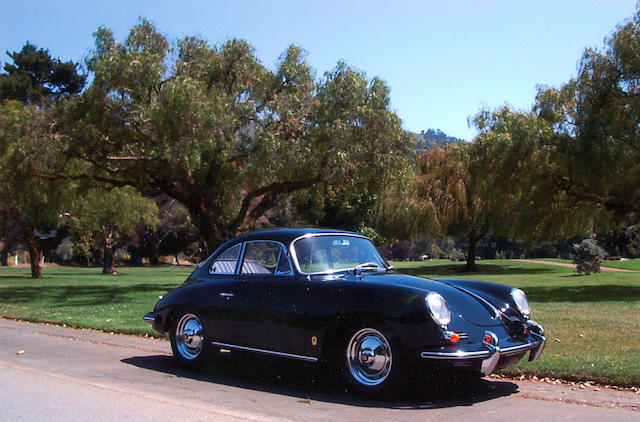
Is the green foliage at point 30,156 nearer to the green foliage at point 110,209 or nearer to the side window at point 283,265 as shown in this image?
the green foliage at point 110,209

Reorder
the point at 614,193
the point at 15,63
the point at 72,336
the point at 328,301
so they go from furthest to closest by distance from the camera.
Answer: the point at 15,63
the point at 614,193
the point at 72,336
the point at 328,301

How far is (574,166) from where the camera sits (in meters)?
20.2

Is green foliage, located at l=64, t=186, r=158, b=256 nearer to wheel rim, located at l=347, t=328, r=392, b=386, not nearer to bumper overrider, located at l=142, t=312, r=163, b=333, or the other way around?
bumper overrider, located at l=142, t=312, r=163, b=333

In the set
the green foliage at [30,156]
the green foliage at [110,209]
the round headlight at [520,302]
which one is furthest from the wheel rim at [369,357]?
the green foliage at [110,209]

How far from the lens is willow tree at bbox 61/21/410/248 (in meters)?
17.5

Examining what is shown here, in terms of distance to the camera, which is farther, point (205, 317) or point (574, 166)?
point (574, 166)

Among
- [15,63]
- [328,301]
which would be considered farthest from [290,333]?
[15,63]

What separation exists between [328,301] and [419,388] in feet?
4.17

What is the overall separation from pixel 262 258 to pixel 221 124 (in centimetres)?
1156

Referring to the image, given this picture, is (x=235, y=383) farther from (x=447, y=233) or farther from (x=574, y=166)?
(x=447, y=233)

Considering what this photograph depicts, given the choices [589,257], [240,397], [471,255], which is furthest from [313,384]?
[471,255]

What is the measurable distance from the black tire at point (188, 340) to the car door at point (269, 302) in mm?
602

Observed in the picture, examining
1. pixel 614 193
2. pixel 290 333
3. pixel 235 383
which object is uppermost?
pixel 614 193

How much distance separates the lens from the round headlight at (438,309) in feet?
17.8
